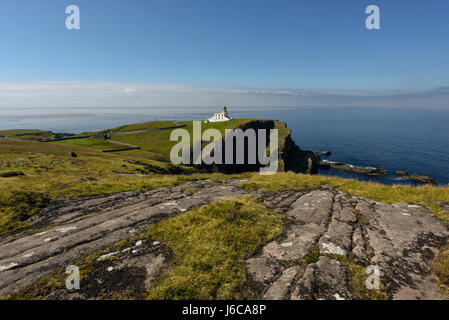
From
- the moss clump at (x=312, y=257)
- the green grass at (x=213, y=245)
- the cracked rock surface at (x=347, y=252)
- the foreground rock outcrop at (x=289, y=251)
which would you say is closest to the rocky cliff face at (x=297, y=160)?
the cracked rock surface at (x=347, y=252)

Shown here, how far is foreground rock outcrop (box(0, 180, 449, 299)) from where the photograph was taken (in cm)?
629

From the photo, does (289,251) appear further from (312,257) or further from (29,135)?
(29,135)

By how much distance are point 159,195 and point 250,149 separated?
84.7 meters

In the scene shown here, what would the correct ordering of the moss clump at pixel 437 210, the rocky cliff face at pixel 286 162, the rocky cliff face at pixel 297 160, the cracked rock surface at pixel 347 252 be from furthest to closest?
1. the rocky cliff face at pixel 297 160
2. the rocky cliff face at pixel 286 162
3. the moss clump at pixel 437 210
4. the cracked rock surface at pixel 347 252

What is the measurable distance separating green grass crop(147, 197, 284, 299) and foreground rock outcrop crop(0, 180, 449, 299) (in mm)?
478

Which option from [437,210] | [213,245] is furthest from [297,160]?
[213,245]

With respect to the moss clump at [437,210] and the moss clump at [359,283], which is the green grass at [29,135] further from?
the moss clump at [437,210]

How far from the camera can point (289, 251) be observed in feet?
27.0

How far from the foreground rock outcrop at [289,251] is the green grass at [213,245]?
48cm

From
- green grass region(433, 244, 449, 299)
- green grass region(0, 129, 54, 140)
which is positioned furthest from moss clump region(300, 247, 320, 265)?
green grass region(0, 129, 54, 140)

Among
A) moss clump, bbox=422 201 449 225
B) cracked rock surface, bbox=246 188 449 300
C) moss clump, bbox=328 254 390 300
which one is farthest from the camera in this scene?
moss clump, bbox=422 201 449 225

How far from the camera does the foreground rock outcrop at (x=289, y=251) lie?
20.6 feet

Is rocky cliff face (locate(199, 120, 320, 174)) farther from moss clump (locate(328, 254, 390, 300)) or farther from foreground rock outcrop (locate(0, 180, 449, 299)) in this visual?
moss clump (locate(328, 254, 390, 300))

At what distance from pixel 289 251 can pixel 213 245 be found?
3143mm
